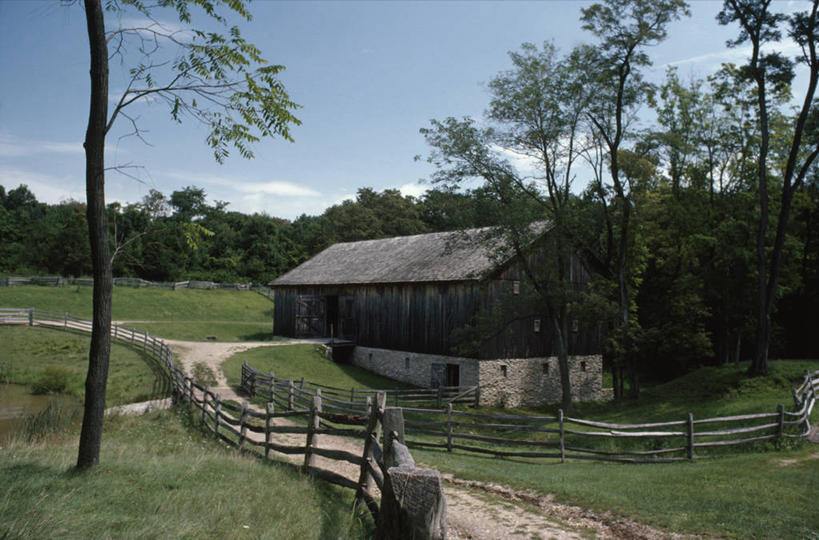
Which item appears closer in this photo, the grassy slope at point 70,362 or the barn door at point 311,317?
the grassy slope at point 70,362

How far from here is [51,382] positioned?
20.6m

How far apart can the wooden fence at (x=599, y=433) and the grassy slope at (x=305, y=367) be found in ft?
16.9

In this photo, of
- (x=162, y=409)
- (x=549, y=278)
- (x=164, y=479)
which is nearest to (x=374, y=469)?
(x=164, y=479)

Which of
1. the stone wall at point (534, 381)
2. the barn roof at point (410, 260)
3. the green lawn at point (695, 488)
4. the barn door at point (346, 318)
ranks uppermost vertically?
the barn roof at point (410, 260)

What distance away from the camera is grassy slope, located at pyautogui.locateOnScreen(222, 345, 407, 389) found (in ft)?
84.3

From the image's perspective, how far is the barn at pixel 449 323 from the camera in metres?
24.1

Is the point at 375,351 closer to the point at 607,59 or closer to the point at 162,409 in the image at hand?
the point at 162,409

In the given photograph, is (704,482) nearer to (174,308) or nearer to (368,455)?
(368,455)

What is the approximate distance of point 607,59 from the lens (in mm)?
21594

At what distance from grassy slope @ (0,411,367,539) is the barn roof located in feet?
48.8

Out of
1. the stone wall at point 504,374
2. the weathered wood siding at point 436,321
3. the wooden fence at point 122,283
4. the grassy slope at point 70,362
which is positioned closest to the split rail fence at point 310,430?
the grassy slope at point 70,362

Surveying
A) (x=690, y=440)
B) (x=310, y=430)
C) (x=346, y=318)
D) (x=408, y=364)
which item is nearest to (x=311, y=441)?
(x=310, y=430)

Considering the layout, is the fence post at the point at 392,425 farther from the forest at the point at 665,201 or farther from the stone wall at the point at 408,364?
the stone wall at the point at 408,364

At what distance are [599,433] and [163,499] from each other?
9866 mm
